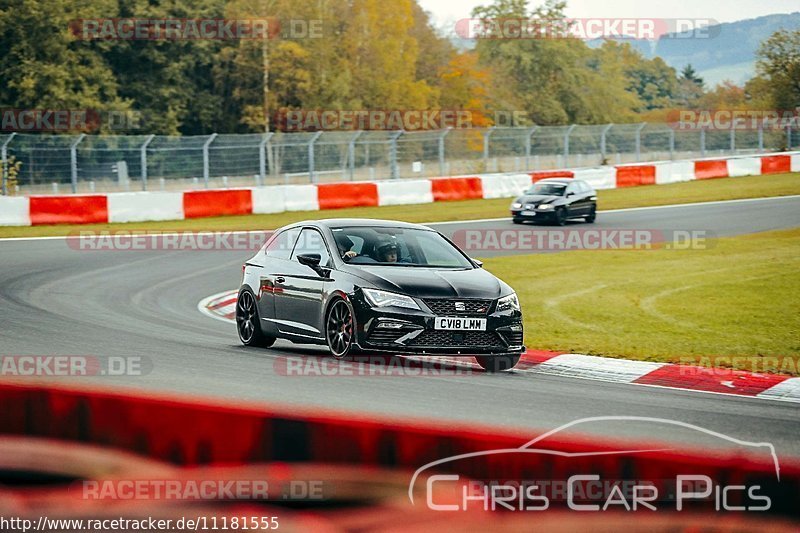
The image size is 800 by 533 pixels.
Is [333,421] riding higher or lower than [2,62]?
lower

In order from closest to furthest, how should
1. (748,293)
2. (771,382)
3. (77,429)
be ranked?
(77,429) < (771,382) < (748,293)

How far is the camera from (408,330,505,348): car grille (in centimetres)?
1033

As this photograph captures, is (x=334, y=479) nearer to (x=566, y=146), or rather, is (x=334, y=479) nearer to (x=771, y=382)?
(x=771, y=382)

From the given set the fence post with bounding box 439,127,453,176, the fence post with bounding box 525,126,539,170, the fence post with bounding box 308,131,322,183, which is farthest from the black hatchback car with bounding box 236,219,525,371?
the fence post with bounding box 525,126,539,170

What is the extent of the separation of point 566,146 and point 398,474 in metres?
40.4

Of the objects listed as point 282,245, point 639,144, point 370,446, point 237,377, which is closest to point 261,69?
point 639,144

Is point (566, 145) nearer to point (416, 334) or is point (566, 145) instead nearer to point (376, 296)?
point (376, 296)

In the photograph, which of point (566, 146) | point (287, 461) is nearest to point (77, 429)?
point (287, 461)

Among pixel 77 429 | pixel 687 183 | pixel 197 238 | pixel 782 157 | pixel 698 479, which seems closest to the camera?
pixel 698 479

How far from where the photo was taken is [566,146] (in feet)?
145

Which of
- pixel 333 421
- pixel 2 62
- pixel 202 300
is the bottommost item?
pixel 202 300

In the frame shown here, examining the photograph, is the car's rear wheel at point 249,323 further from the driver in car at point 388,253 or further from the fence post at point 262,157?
the fence post at point 262,157

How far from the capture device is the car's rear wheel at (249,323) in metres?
12.3

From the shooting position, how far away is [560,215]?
29.9m
